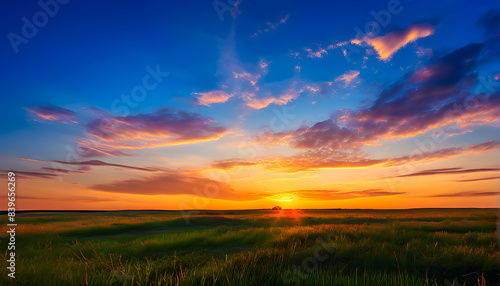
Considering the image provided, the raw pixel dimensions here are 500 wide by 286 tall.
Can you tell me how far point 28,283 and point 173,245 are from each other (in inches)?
250

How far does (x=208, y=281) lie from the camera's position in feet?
11.2

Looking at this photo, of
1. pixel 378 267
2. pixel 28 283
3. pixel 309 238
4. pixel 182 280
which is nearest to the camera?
pixel 182 280

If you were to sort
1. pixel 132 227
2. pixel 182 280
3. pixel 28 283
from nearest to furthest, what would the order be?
pixel 182 280 < pixel 28 283 < pixel 132 227

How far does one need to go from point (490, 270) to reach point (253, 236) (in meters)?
7.81

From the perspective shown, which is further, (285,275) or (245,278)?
(285,275)

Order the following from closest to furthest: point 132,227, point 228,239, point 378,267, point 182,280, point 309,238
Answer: point 182,280
point 378,267
point 309,238
point 228,239
point 132,227

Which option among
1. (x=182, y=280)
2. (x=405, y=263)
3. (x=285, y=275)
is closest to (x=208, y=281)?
(x=182, y=280)

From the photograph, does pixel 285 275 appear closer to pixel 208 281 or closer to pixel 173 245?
pixel 208 281

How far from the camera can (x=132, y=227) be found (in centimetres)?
2184

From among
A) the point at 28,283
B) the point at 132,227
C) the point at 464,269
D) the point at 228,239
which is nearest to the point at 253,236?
the point at 228,239

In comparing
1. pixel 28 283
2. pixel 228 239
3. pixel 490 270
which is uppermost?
pixel 28 283

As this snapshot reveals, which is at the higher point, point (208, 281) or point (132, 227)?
point (208, 281)

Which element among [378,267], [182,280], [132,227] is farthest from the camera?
[132,227]

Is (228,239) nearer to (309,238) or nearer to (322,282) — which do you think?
(309,238)
